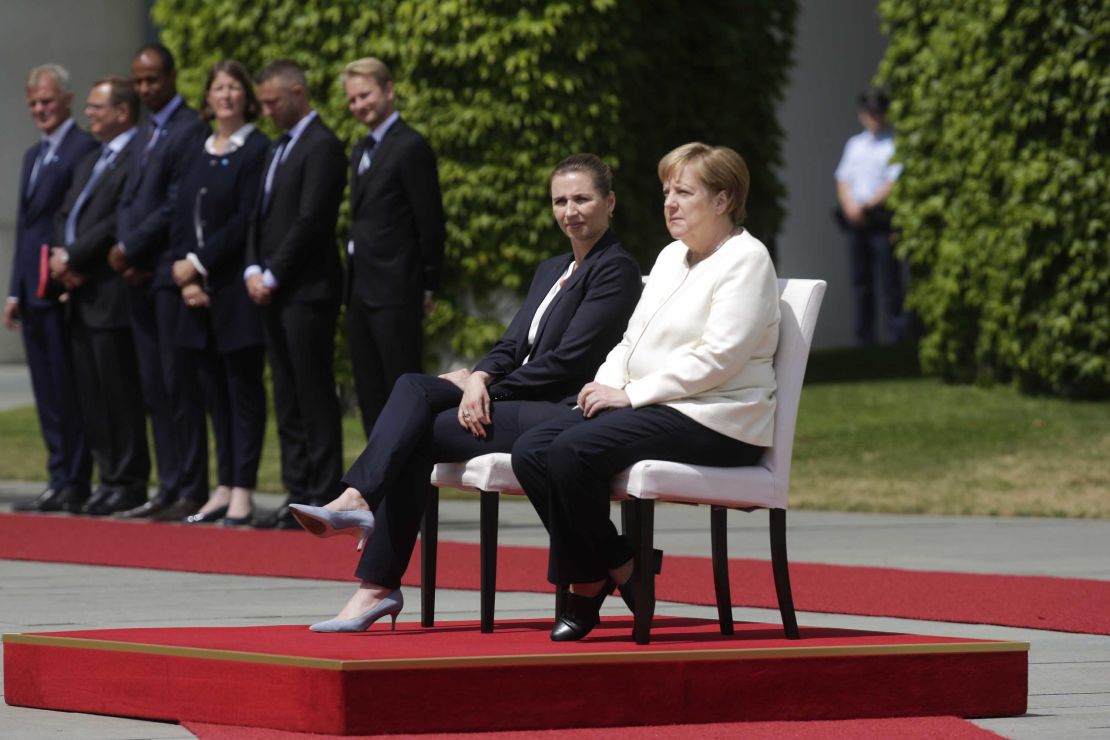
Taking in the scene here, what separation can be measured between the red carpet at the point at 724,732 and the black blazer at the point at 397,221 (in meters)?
4.09

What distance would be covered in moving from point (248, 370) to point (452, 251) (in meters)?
4.03

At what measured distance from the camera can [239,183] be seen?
898cm

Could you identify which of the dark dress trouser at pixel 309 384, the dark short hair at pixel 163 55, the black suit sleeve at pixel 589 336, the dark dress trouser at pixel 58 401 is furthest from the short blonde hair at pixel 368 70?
the black suit sleeve at pixel 589 336

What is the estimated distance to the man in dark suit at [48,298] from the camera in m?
9.88

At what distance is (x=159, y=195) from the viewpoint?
9.26m

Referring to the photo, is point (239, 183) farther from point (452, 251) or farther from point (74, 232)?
point (452, 251)

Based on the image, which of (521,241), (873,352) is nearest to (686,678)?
(521,241)

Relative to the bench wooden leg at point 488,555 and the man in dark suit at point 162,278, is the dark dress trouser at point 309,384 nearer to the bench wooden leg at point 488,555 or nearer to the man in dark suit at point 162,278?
the man in dark suit at point 162,278

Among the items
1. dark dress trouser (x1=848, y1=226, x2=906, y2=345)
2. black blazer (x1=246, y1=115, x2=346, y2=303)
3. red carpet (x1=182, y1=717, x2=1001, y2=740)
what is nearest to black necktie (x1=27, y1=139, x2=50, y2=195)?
black blazer (x1=246, y1=115, x2=346, y2=303)

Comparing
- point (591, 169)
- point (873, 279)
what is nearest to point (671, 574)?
point (591, 169)

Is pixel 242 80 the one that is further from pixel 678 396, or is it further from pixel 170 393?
pixel 678 396

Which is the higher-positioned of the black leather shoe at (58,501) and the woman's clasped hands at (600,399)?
the woman's clasped hands at (600,399)

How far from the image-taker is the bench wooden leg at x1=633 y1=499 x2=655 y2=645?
488 cm

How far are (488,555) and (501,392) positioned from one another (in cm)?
45
